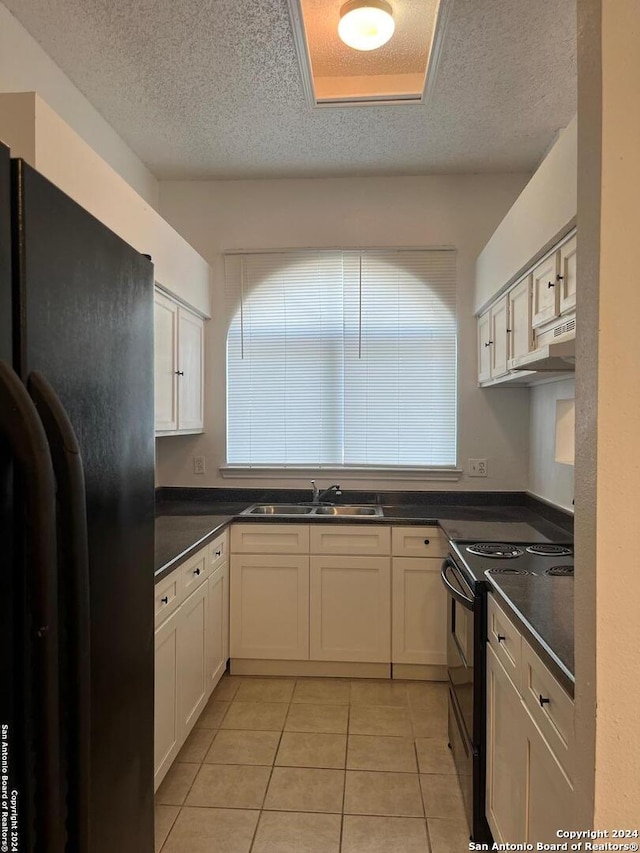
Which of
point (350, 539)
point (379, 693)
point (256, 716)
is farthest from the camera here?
point (350, 539)

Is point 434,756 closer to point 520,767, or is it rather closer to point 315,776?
point 315,776

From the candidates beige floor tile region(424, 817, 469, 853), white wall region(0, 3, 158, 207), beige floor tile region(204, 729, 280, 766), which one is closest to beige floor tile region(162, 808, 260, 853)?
beige floor tile region(204, 729, 280, 766)

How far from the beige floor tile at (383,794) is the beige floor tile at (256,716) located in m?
0.50

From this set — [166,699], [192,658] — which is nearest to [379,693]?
[192,658]

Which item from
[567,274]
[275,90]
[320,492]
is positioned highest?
[275,90]

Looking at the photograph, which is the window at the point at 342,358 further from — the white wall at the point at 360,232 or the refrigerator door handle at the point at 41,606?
the refrigerator door handle at the point at 41,606

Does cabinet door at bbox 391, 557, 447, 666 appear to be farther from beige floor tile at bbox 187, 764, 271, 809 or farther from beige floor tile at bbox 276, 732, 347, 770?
beige floor tile at bbox 187, 764, 271, 809

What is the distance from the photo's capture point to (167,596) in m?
2.04

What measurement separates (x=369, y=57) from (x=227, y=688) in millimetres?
3174

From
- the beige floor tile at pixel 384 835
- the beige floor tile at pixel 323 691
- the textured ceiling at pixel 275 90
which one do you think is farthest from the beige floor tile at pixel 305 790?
the textured ceiling at pixel 275 90

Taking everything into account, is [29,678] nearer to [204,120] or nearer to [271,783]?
[271,783]

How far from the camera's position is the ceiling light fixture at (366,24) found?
2.05 metres

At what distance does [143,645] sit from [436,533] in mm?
2160

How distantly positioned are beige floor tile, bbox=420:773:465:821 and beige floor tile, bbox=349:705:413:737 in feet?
1.06
